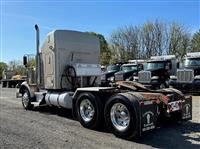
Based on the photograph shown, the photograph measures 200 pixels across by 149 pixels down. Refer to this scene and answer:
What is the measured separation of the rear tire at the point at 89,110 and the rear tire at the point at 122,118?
41cm

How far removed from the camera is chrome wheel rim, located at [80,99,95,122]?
851cm

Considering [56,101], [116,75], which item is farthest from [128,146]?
[116,75]

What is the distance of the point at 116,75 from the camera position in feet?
82.6

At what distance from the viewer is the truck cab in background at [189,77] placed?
19.0 meters

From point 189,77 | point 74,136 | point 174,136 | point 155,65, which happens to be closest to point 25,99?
point 74,136

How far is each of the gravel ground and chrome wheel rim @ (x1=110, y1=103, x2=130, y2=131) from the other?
1.00ft

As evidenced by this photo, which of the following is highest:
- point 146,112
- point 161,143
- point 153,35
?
point 153,35

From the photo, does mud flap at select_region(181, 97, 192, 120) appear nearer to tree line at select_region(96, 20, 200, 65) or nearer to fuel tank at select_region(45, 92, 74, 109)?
fuel tank at select_region(45, 92, 74, 109)

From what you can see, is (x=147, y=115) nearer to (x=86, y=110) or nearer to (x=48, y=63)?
(x=86, y=110)

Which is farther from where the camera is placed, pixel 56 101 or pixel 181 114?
pixel 56 101

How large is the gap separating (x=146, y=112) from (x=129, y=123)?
1.51 feet

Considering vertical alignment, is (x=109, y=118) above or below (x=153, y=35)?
below

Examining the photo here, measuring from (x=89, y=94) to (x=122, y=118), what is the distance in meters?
1.44

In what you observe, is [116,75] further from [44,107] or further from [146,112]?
[146,112]
